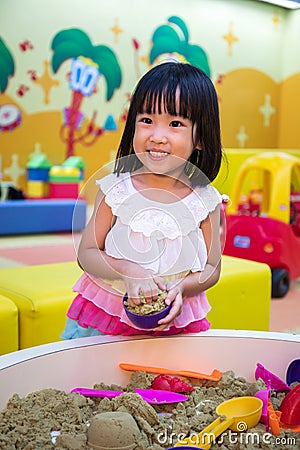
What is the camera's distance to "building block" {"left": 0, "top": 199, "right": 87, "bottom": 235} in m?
3.82

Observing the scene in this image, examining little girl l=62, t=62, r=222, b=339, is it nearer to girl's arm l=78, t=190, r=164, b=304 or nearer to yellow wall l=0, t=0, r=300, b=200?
girl's arm l=78, t=190, r=164, b=304

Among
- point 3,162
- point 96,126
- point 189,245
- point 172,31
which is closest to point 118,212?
point 189,245

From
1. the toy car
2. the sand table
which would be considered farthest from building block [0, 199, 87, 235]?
the sand table

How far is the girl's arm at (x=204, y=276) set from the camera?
798 millimetres

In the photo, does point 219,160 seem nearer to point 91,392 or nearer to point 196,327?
point 196,327

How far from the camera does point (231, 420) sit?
2.28 ft

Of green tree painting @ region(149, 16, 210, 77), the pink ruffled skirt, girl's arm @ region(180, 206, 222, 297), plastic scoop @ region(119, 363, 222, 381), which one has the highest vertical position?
green tree painting @ region(149, 16, 210, 77)

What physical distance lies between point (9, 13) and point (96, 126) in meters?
1.06

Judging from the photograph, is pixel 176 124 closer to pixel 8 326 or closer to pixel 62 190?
pixel 8 326

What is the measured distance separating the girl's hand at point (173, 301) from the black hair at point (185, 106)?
0.17 m

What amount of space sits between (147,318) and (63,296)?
0.53 metres

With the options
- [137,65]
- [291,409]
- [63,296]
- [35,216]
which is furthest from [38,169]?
[291,409]

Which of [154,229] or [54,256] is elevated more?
[154,229]

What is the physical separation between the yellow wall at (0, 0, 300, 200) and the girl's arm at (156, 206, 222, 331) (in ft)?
12.2
